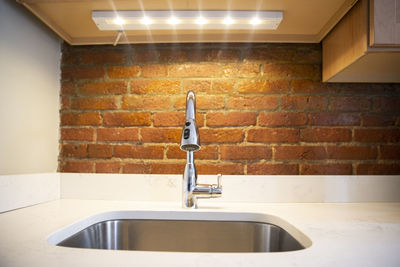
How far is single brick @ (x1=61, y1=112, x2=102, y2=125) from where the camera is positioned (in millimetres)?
1323

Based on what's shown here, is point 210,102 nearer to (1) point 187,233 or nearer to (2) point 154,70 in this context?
(2) point 154,70

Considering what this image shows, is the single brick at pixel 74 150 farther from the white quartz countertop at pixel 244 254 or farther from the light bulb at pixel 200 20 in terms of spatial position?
the light bulb at pixel 200 20

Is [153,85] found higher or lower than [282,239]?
higher

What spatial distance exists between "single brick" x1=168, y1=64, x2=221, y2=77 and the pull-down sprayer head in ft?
0.76

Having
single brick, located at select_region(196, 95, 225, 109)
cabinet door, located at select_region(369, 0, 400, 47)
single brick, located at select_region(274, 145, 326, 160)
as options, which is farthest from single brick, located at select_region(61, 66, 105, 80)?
cabinet door, located at select_region(369, 0, 400, 47)

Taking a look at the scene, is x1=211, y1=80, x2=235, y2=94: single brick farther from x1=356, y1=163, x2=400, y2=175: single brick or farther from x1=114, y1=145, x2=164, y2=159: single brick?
x1=356, y1=163, x2=400, y2=175: single brick

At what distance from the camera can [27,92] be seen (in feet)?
3.73

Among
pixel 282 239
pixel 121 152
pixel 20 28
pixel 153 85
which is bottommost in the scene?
pixel 282 239

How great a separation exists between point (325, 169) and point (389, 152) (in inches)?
11.2

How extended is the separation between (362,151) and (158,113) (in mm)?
895

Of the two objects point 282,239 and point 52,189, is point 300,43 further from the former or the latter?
point 52,189

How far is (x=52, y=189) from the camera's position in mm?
1240

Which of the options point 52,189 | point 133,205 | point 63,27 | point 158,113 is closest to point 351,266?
point 133,205

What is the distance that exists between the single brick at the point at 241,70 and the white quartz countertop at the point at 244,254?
1.81 feet
